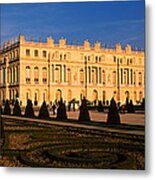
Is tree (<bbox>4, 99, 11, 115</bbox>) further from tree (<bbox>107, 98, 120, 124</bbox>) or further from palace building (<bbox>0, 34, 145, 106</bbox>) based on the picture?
tree (<bbox>107, 98, 120, 124</bbox>)

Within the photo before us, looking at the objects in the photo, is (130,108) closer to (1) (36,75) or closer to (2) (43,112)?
(2) (43,112)

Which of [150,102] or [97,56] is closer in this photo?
[150,102]

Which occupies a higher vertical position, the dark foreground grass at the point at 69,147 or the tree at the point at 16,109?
the tree at the point at 16,109

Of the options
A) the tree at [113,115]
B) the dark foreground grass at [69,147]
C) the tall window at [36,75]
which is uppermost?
the tall window at [36,75]

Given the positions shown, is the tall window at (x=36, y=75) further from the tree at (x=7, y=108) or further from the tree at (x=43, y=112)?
the tree at (x=7, y=108)

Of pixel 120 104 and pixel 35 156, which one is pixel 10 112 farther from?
pixel 120 104

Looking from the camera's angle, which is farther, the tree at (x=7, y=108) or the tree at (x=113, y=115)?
the tree at (x=7, y=108)

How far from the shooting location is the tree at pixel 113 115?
12.7ft

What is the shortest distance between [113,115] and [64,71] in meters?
0.63

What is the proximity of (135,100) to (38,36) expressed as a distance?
1.09 meters

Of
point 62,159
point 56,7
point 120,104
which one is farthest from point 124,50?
point 62,159

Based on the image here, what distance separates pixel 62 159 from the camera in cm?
386

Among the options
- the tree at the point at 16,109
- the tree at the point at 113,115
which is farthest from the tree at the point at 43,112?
the tree at the point at 113,115

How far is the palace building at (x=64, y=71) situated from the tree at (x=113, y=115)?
6 cm
